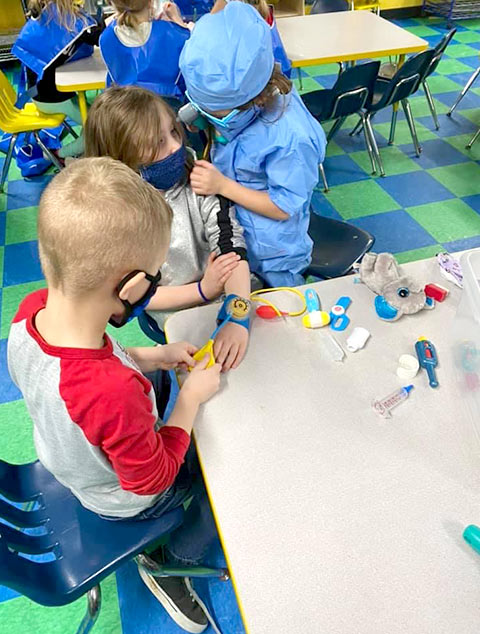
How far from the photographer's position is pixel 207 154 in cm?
156

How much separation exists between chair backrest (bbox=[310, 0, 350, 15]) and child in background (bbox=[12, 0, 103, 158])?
217cm

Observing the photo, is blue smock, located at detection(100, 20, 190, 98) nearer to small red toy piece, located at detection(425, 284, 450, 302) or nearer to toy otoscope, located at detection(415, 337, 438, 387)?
small red toy piece, located at detection(425, 284, 450, 302)

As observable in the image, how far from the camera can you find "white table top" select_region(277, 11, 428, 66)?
2.95m

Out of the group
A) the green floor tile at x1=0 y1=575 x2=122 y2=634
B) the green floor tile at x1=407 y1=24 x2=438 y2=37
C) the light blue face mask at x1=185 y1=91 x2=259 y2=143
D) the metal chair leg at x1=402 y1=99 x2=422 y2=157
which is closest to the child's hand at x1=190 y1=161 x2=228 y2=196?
the light blue face mask at x1=185 y1=91 x2=259 y2=143

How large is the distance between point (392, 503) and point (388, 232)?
2.23 metres

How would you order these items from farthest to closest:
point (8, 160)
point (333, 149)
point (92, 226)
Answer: point (333, 149), point (8, 160), point (92, 226)

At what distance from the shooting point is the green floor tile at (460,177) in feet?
10.3

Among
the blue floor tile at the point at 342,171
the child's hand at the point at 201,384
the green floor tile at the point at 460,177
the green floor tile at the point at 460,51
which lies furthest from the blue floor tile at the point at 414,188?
the green floor tile at the point at 460,51

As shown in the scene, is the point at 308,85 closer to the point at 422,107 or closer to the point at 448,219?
the point at 422,107

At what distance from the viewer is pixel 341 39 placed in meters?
3.17

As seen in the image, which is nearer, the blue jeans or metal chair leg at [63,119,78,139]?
the blue jeans

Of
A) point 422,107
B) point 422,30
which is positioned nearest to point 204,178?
point 422,107

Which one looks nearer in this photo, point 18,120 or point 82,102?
point 82,102

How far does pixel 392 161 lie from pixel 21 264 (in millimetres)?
2526
